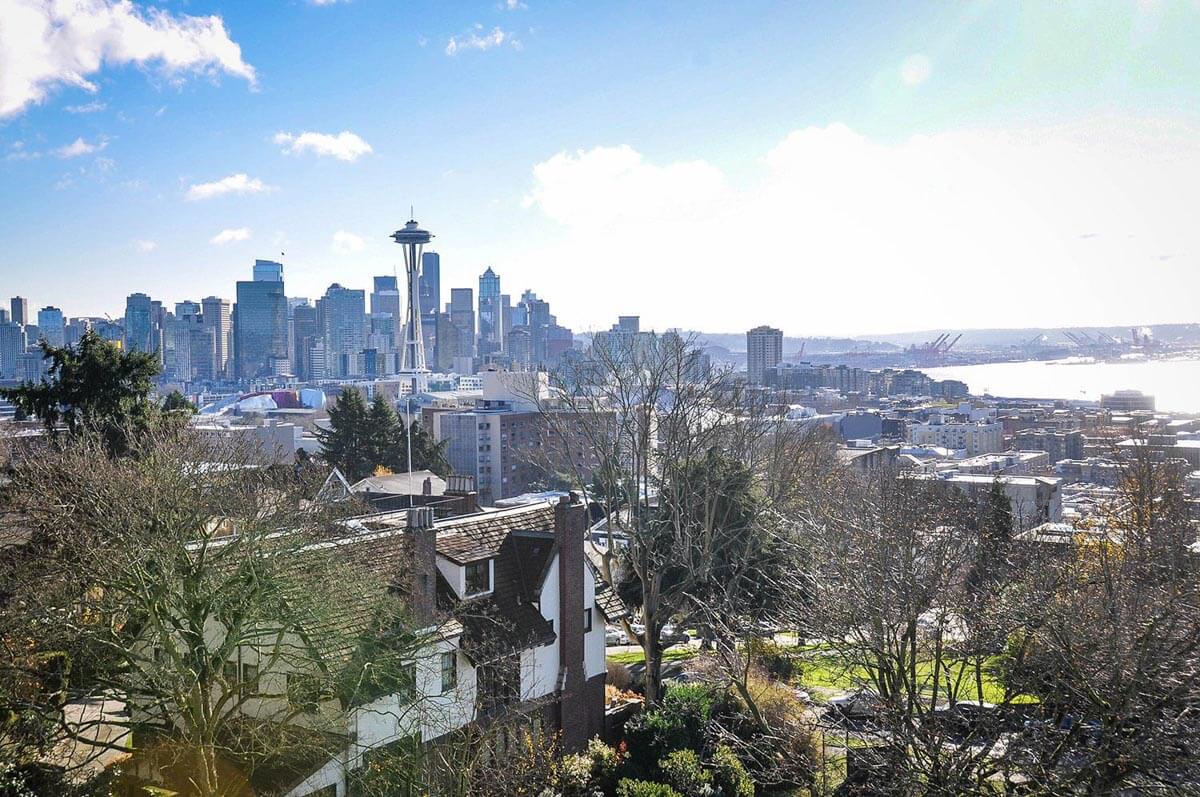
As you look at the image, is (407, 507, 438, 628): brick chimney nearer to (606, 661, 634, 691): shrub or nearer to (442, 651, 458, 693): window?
(442, 651, 458, 693): window

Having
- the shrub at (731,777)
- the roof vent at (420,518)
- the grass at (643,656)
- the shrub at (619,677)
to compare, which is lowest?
the grass at (643,656)

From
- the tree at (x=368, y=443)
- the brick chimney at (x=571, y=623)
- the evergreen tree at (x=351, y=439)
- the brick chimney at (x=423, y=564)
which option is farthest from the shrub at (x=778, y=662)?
the evergreen tree at (x=351, y=439)

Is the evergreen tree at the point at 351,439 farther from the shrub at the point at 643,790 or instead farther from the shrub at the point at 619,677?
the shrub at the point at 643,790

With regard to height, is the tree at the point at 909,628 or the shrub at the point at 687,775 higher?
the tree at the point at 909,628

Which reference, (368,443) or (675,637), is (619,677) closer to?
(675,637)

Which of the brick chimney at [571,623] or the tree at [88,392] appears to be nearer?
the brick chimney at [571,623]

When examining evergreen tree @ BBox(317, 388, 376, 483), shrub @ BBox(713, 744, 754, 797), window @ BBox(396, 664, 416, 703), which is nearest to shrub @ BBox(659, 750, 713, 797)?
shrub @ BBox(713, 744, 754, 797)

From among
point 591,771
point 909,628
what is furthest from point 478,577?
point 909,628

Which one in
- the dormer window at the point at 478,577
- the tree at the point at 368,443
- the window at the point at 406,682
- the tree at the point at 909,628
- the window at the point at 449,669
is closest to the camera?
the tree at the point at 909,628

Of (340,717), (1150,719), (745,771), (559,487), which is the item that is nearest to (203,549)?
(340,717)
